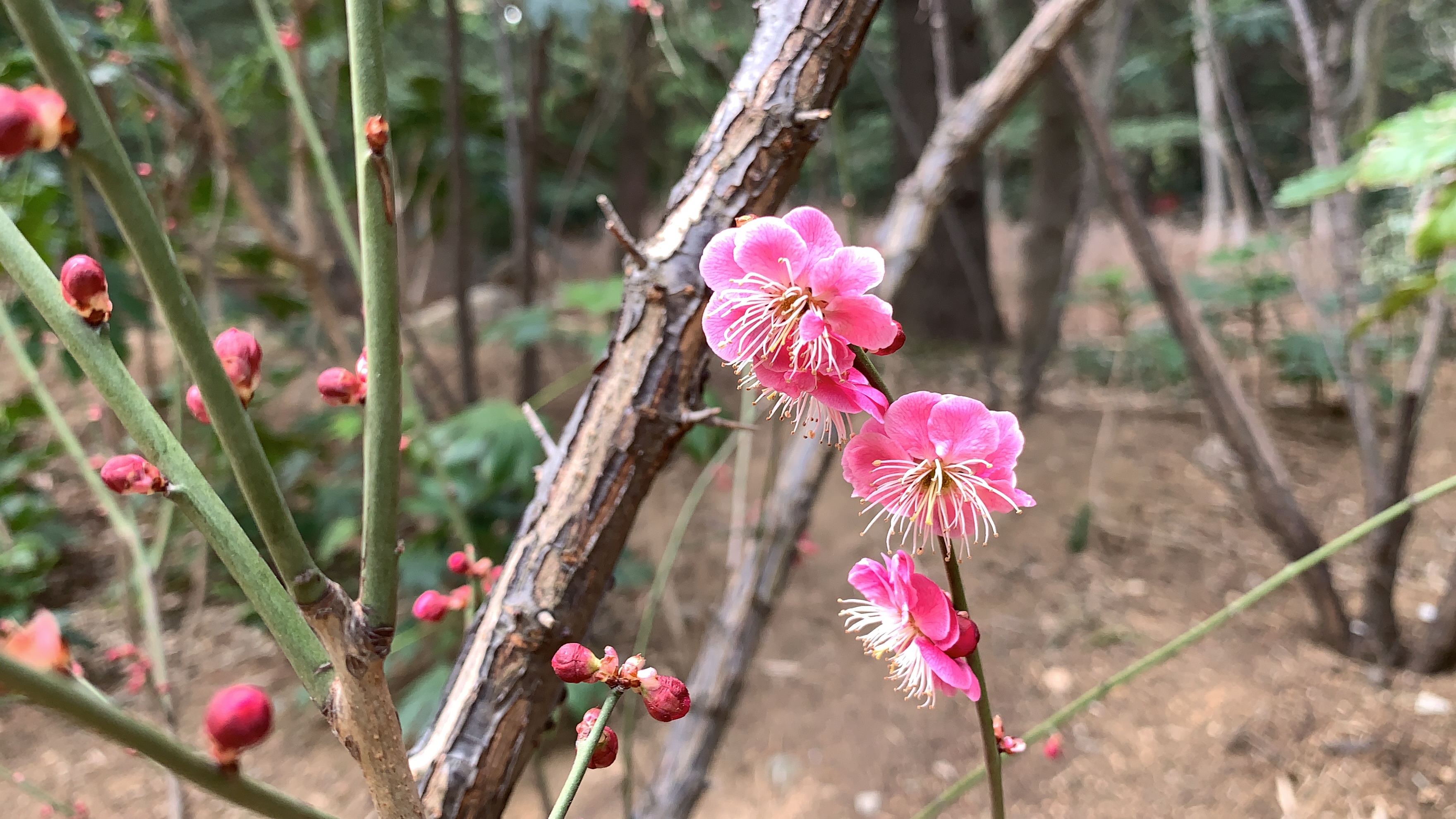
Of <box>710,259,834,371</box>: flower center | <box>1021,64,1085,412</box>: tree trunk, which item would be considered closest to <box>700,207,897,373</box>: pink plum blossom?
<box>710,259,834,371</box>: flower center

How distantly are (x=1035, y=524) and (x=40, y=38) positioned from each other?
2.40 metres

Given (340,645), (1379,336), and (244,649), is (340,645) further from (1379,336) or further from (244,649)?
(1379,336)

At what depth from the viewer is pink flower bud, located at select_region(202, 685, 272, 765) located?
22cm

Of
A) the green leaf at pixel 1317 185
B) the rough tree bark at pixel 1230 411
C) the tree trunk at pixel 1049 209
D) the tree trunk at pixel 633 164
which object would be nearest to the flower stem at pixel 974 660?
the green leaf at pixel 1317 185

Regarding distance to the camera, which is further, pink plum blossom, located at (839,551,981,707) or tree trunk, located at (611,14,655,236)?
tree trunk, located at (611,14,655,236)

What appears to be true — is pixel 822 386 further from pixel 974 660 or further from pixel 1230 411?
pixel 1230 411

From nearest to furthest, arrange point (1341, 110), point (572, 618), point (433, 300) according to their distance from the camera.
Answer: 1. point (572, 618)
2. point (1341, 110)
3. point (433, 300)

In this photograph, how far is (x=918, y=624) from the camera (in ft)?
1.21

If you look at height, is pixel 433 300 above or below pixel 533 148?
below

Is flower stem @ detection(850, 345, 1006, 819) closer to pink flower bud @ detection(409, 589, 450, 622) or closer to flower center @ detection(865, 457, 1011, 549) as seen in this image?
flower center @ detection(865, 457, 1011, 549)

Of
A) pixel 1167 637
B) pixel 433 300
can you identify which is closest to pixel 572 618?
pixel 1167 637

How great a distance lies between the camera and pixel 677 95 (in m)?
4.51

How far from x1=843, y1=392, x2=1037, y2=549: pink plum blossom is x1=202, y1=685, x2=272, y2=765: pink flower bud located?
0.26m

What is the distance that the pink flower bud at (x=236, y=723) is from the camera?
22cm
